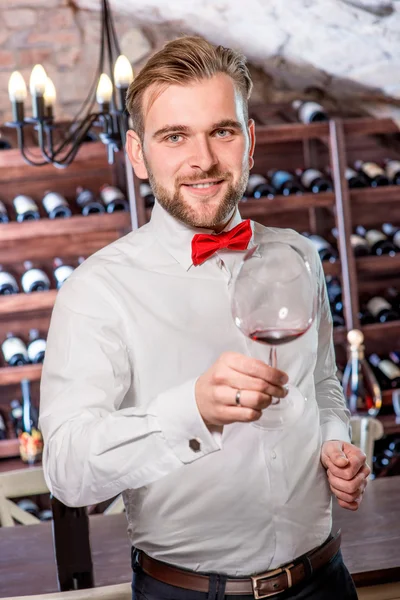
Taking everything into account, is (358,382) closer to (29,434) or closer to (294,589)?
(29,434)

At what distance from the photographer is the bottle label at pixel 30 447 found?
4.07 m

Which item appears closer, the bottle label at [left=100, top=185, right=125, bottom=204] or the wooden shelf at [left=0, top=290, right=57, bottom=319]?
the wooden shelf at [left=0, top=290, right=57, bottom=319]

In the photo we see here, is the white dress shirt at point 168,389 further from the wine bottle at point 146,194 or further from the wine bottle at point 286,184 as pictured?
the wine bottle at point 286,184

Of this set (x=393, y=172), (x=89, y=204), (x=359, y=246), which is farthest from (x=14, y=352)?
(x=393, y=172)

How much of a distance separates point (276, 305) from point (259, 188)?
3.38 metres

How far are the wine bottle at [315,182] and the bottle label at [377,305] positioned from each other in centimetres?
66

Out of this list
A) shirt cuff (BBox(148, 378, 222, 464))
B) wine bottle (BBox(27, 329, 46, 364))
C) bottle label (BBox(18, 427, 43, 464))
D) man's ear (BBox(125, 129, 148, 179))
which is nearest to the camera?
shirt cuff (BBox(148, 378, 222, 464))

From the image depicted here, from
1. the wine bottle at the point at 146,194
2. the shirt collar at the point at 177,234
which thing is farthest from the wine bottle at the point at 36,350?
the shirt collar at the point at 177,234

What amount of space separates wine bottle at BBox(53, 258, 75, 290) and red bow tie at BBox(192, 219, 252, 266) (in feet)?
9.27

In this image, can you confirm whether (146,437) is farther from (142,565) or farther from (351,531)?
A: (351,531)

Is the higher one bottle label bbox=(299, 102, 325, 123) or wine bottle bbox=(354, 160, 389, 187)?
bottle label bbox=(299, 102, 325, 123)

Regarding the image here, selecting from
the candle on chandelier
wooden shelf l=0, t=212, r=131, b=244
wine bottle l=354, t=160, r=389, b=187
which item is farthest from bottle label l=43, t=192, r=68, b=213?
wine bottle l=354, t=160, r=389, b=187

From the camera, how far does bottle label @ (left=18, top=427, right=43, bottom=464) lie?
4066mm

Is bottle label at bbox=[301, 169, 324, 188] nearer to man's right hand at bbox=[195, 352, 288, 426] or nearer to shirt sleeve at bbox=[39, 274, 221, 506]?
shirt sleeve at bbox=[39, 274, 221, 506]
